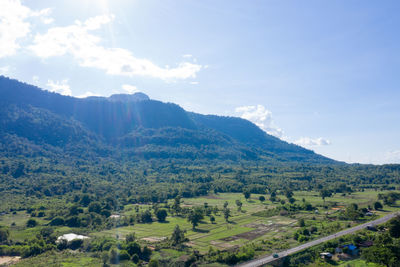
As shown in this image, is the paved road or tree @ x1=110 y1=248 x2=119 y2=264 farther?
tree @ x1=110 y1=248 x2=119 y2=264

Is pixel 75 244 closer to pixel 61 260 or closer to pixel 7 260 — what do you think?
pixel 61 260

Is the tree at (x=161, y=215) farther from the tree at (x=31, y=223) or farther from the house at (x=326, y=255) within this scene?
the house at (x=326, y=255)

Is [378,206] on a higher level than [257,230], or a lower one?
higher

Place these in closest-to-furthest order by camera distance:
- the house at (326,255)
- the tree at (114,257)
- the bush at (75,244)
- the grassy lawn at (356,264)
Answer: the grassy lawn at (356,264)
the tree at (114,257)
the house at (326,255)
the bush at (75,244)

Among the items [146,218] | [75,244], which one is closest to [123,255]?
[75,244]

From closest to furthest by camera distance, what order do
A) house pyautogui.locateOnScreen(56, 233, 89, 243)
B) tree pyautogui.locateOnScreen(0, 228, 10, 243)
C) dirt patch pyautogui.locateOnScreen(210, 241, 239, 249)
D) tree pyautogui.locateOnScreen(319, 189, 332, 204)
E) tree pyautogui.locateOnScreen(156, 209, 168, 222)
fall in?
1. dirt patch pyautogui.locateOnScreen(210, 241, 239, 249)
2. house pyautogui.locateOnScreen(56, 233, 89, 243)
3. tree pyautogui.locateOnScreen(0, 228, 10, 243)
4. tree pyautogui.locateOnScreen(156, 209, 168, 222)
5. tree pyautogui.locateOnScreen(319, 189, 332, 204)

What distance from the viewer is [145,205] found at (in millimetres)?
120188

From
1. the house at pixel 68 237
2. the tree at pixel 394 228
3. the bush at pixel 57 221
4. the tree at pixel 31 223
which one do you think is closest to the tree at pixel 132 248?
the house at pixel 68 237

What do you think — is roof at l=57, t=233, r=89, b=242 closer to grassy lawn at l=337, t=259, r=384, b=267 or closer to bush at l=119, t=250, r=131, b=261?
bush at l=119, t=250, r=131, b=261

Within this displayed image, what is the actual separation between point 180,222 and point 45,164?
151m

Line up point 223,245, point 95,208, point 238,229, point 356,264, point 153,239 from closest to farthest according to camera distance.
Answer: point 356,264 → point 223,245 → point 153,239 → point 238,229 → point 95,208

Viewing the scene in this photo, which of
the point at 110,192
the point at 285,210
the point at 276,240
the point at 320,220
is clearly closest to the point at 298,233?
the point at 276,240

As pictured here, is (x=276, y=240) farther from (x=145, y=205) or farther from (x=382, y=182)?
(x=382, y=182)

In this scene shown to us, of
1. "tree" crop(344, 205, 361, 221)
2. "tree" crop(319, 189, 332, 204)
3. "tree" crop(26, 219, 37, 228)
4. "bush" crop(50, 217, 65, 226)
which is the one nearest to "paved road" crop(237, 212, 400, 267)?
"tree" crop(344, 205, 361, 221)
